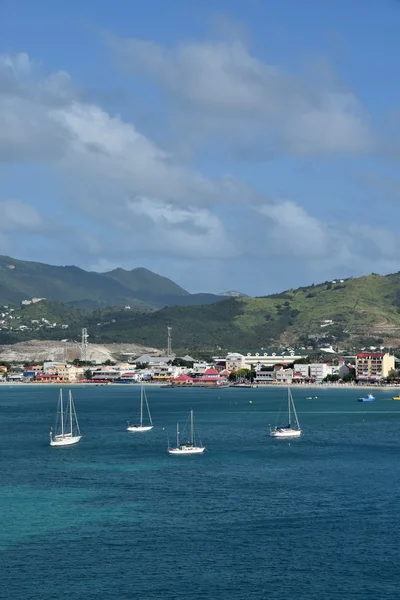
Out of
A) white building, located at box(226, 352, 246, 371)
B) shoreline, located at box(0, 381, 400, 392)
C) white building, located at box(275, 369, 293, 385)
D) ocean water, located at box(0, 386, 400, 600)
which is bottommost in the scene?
ocean water, located at box(0, 386, 400, 600)

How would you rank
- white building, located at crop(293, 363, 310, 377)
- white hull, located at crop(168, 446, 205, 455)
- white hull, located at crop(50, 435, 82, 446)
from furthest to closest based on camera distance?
white building, located at crop(293, 363, 310, 377) < white hull, located at crop(50, 435, 82, 446) < white hull, located at crop(168, 446, 205, 455)

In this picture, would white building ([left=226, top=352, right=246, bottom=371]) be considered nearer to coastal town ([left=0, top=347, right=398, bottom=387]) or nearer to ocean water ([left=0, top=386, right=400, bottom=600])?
coastal town ([left=0, top=347, right=398, bottom=387])

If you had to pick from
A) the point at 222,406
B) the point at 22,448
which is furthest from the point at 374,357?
the point at 22,448

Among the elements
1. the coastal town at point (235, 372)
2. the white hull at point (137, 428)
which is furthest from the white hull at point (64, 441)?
the coastal town at point (235, 372)

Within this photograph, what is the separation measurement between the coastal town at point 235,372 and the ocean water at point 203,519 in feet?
303

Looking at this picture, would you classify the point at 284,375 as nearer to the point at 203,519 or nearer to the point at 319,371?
the point at 319,371

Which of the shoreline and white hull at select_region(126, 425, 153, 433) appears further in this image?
the shoreline

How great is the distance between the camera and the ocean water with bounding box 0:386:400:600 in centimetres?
2934

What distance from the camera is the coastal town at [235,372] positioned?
158000 millimetres

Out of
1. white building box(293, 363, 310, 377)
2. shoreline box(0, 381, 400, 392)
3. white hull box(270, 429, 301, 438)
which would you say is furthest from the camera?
white building box(293, 363, 310, 377)

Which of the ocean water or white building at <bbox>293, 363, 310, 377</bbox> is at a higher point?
white building at <bbox>293, 363, 310, 377</bbox>

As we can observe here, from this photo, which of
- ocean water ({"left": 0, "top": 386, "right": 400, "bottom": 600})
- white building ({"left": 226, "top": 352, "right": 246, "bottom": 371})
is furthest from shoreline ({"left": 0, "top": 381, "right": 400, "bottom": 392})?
ocean water ({"left": 0, "top": 386, "right": 400, "bottom": 600})

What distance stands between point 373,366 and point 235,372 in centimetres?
2913

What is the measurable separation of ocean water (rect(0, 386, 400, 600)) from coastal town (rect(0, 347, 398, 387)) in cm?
9232
